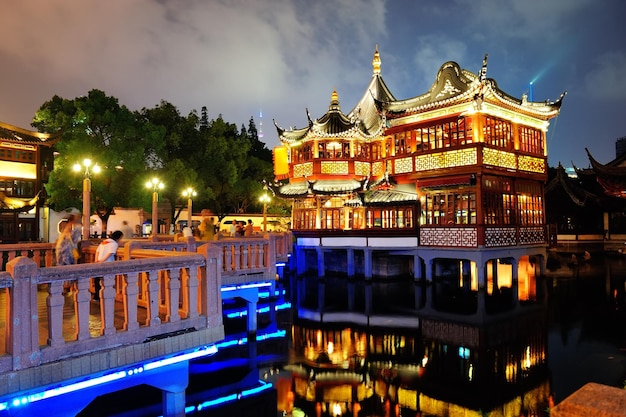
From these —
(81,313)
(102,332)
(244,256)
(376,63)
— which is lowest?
(102,332)

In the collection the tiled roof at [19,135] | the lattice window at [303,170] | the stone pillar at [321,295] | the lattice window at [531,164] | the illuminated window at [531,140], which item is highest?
the tiled roof at [19,135]

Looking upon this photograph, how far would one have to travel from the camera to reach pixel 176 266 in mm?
6531

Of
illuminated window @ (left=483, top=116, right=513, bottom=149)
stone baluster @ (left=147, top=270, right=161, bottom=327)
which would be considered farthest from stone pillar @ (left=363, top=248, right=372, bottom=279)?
stone baluster @ (left=147, top=270, right=161, bottom=327)

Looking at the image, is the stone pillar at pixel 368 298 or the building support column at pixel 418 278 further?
the building support column at pixel 418 278

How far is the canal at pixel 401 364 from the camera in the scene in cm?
870

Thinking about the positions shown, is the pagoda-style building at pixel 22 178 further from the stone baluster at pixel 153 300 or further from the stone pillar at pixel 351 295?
the stone baluster at pixel 153 300

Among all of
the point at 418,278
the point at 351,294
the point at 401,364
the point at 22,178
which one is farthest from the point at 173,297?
the point at 22,178

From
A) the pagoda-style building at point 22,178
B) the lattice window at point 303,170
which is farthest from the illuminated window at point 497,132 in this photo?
the pagoda-style building at point 22,178

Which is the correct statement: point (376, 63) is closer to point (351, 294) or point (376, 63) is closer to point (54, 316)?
point (351, 294)

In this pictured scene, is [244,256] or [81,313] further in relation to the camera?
[244,256]

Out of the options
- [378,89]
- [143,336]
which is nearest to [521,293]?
[378,89]

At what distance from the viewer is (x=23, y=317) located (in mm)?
4973

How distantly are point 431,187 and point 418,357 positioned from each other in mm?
12187

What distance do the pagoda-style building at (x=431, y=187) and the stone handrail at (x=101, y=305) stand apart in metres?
13.0
